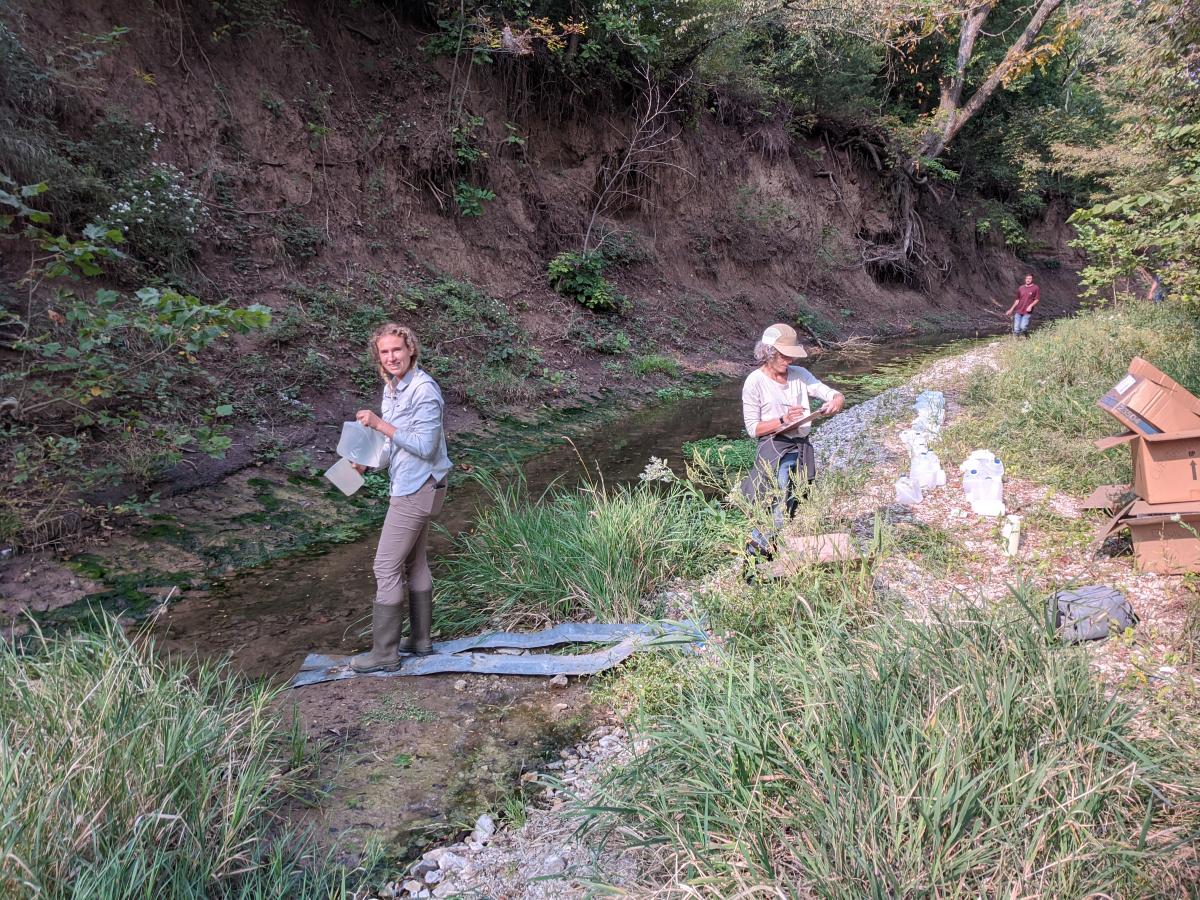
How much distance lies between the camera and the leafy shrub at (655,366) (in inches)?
515

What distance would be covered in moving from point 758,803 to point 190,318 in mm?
4958

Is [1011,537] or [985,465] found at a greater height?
[985,465]

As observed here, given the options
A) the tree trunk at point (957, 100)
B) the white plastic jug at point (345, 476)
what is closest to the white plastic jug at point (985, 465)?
the white plastic jug at point (345, 476)

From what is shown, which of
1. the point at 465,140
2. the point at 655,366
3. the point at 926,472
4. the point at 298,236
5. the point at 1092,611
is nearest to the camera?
the point at 1092,611

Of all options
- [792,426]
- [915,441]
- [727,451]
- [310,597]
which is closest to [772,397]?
[792,426]

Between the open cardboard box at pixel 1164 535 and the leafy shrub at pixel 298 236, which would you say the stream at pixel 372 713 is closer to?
the open cardboard box at pixel 1164 535

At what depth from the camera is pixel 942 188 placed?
27109 mm

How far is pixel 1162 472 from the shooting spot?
162 inches

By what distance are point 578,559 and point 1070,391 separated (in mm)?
6066

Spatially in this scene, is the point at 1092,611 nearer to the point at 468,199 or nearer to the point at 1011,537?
the point at 1011,537

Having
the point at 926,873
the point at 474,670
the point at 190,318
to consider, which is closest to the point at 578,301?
the point at 190,318

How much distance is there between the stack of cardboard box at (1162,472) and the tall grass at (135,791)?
14.7 ft

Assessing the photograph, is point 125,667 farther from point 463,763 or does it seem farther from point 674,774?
point 674,774

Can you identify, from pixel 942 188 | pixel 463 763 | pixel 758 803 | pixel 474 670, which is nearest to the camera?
pixel 758 803
